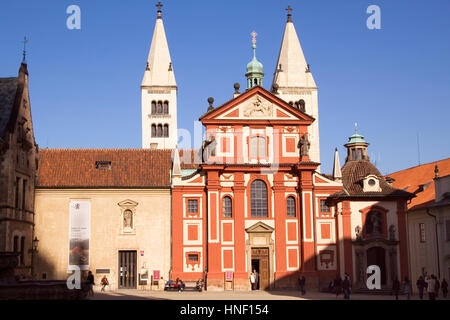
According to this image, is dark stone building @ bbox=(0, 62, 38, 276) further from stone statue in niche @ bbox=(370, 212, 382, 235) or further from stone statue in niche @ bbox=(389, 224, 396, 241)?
stone statue in niche @ bbox=(389, 224, 396, 241)

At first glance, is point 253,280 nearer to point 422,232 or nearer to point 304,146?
point 304,146

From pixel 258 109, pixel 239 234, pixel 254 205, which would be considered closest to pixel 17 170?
pixel 239 234

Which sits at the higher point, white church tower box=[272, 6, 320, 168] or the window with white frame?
white church tower box=[272, 6, 320, 168]

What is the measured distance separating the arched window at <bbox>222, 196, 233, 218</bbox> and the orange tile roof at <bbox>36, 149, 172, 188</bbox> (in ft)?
15.8

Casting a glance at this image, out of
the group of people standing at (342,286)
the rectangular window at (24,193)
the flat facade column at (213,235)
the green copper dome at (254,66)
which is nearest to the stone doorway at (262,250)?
the flat facade column at (213,235)

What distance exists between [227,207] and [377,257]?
12.6m

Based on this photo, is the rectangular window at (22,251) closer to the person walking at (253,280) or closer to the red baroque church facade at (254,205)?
the red baroque church facade at (254,205)

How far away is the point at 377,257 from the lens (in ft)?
157

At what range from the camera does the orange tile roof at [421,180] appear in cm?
5309

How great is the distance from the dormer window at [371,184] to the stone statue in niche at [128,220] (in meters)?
19.0

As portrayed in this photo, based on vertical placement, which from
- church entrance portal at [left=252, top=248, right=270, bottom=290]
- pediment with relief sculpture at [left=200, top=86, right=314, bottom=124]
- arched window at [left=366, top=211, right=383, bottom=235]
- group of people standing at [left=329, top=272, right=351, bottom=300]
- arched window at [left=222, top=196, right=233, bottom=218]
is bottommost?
group of people standing at [left=329, top=272, right=351, bottom=300]

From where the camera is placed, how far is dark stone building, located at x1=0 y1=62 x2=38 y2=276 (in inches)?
1581

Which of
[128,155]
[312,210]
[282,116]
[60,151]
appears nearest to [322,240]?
[312,210]

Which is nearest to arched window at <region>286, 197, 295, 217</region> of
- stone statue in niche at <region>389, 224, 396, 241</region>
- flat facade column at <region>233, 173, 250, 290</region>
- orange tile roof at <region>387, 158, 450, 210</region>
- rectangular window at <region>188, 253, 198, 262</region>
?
flat facade column at <region>233, 173, 250, 290</region>
